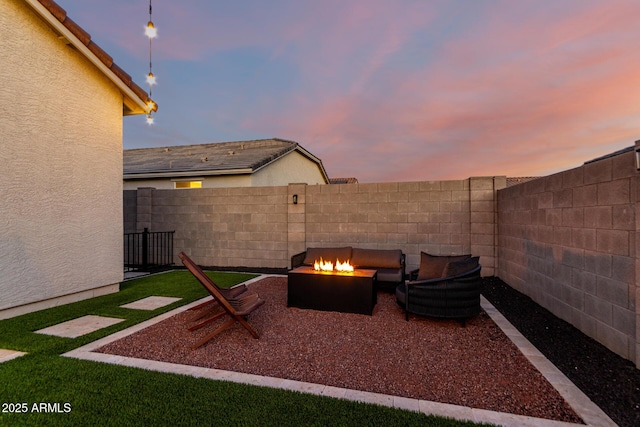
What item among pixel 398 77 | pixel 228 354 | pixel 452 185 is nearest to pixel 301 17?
pixel 398 77

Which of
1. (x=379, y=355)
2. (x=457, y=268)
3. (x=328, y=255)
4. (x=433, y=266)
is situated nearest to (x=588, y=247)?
(x=457, y=268)

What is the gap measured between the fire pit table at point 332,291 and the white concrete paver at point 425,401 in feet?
6.93

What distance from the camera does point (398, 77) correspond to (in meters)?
9.90

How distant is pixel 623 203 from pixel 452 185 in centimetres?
444

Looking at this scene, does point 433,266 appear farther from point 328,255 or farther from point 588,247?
point 328,255

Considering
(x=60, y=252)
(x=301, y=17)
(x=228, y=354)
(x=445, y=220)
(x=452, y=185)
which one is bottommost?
(x=228, y=354)

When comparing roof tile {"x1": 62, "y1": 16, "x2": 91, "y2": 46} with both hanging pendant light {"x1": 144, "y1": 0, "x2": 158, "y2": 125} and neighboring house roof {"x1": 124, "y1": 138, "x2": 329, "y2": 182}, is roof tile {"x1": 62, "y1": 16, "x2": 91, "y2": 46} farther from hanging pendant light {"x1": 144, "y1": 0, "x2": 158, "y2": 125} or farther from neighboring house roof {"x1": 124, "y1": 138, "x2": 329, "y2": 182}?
neighboring house roof {"x1": 124, "y1": 138, "x2": 329, "y2": 182}

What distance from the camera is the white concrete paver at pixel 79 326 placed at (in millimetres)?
3912

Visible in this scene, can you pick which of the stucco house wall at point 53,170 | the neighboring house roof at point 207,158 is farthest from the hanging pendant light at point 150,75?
the neighboring house roof at point 207,158

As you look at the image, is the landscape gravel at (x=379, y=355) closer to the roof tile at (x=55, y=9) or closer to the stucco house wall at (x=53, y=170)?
the stucco house wall at (x=53, y=170)

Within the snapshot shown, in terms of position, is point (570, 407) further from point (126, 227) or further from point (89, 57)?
point (126, 227)

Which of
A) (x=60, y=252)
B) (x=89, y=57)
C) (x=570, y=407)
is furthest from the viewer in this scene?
(x=89, y=57)

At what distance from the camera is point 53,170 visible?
5113 millimetres

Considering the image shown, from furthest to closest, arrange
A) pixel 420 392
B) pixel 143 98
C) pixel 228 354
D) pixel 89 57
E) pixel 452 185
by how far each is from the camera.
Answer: pixel 452 185
pixel 143 98
pixel 89 57
pixel 228 354
pixel 420 392
